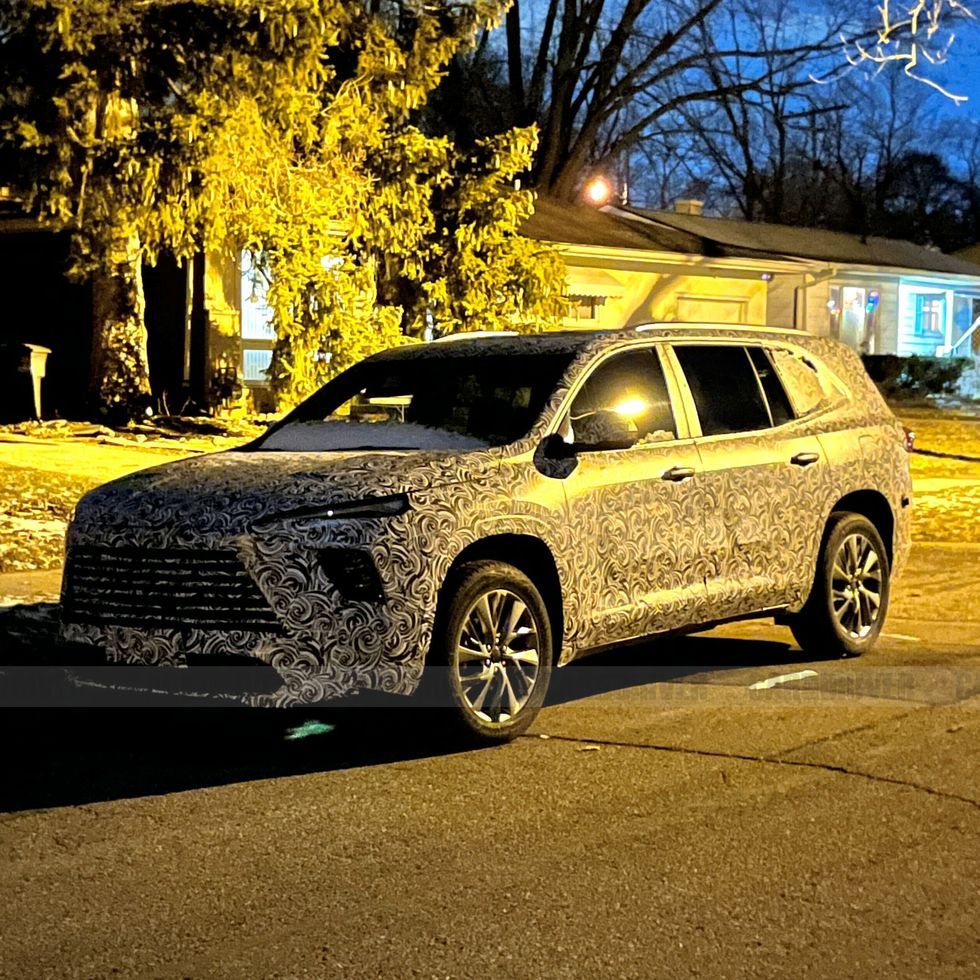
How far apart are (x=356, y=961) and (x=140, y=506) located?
9.58 ft

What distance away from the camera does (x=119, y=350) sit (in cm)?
2225

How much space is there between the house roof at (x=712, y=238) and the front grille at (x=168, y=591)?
77.1 ft

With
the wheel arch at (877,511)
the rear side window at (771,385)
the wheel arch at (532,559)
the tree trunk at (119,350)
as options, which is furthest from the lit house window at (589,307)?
the wheel arch at (532,559)

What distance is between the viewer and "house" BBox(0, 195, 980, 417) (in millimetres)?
24766

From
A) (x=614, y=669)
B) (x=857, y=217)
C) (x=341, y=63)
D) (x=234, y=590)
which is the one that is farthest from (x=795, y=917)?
(x=857, y=217)

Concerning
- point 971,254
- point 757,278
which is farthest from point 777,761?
point 971,254

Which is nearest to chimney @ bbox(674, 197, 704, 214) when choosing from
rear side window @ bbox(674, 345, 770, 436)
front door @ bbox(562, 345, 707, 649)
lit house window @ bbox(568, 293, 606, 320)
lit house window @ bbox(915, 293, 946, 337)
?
lit house window @ bbox(915, 293, 946, 337)

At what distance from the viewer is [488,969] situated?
436cm

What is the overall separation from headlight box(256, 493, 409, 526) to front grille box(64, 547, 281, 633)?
266 millimetres

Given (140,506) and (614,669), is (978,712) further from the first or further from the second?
(140,506)

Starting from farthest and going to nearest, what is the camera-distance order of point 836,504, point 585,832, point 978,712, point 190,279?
point 190,279, point 836,504, point 978,712, point 585,832

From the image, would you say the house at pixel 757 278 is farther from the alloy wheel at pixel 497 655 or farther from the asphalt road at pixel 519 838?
the alloy wheel at pixel 497 655

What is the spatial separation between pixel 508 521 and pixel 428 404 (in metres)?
1.21

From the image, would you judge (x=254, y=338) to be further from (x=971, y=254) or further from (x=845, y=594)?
(x=971, y=254)
